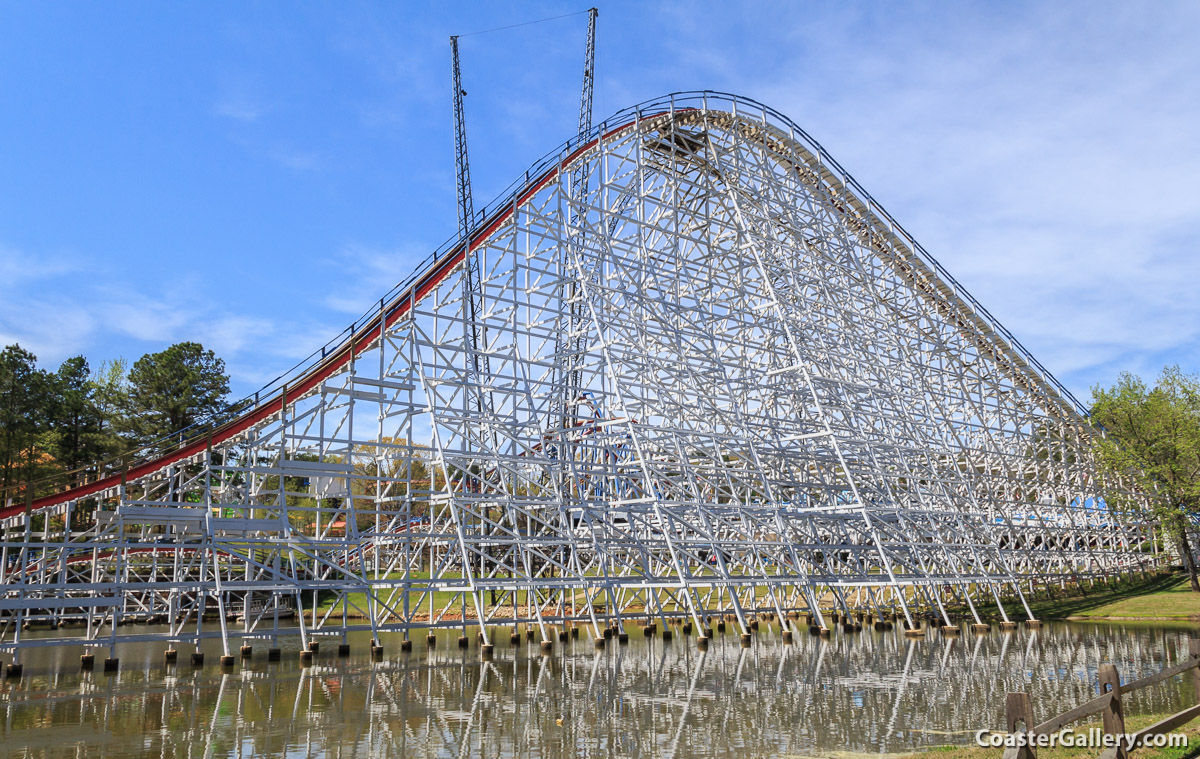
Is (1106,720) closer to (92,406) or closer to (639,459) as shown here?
(639,459)

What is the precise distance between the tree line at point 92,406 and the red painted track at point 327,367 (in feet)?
64.1

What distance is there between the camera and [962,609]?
2556 cm

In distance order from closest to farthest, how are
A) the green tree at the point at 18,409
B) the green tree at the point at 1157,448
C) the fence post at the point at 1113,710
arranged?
the fence post at the point at 1113,710
the green tree at the point at 1157,448
the green tree at the point at 18,409

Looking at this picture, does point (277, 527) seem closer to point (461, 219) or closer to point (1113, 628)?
point (1113, 628)

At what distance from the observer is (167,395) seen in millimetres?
40812

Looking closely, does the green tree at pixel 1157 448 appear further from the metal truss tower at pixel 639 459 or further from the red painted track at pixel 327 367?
the red painted track at pixel 327 367

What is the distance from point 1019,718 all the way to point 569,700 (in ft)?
20.9

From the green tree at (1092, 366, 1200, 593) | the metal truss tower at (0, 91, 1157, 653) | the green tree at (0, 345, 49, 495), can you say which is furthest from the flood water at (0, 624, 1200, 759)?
the green tree at (0, 345, 49, 495)

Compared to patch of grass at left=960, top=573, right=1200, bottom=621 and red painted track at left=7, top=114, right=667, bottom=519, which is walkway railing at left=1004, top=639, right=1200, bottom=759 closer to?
red painted track at left=7, top=114, right=667, bottom=519

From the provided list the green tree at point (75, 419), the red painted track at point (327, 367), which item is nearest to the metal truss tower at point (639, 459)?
the red painted track at point (327, 367)

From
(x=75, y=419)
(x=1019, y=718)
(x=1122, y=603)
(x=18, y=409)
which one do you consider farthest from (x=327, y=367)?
(x=75, y=419)

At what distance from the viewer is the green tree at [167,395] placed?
40094mm

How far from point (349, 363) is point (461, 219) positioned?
44367 millimetres

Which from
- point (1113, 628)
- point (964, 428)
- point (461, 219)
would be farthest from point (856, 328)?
point (461, 219)
